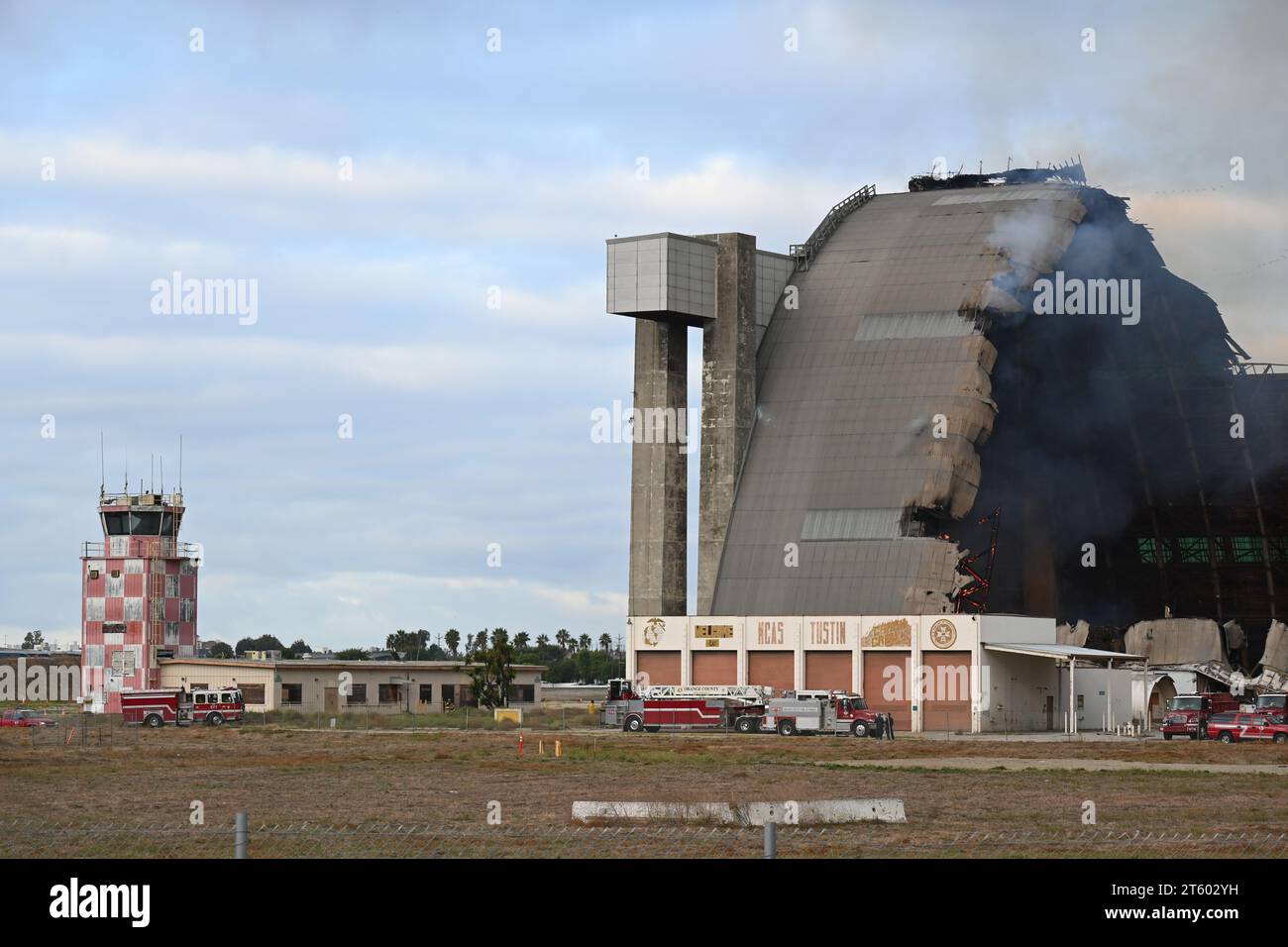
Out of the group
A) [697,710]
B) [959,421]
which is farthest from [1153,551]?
[697,710]

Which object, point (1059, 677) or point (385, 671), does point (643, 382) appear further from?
point (385, 671)

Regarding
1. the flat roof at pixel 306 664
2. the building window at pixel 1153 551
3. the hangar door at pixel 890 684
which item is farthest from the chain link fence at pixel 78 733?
the building window at pixel 1153 551

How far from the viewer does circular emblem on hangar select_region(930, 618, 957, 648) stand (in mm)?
89750

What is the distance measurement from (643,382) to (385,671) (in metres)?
40.9

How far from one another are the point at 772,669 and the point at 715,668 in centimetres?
351

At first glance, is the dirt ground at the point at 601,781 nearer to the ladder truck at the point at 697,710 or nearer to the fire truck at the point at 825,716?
the fire truck at the point at 825,716

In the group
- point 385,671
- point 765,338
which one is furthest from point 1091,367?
point 385,671

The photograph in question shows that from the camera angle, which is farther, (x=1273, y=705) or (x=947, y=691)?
(x=947, y=691)

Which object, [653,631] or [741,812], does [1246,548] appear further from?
[741,812]

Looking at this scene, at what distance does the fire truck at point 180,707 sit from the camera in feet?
331

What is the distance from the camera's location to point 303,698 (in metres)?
127

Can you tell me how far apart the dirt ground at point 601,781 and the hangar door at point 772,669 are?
17416mm

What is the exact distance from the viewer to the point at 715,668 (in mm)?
97688
